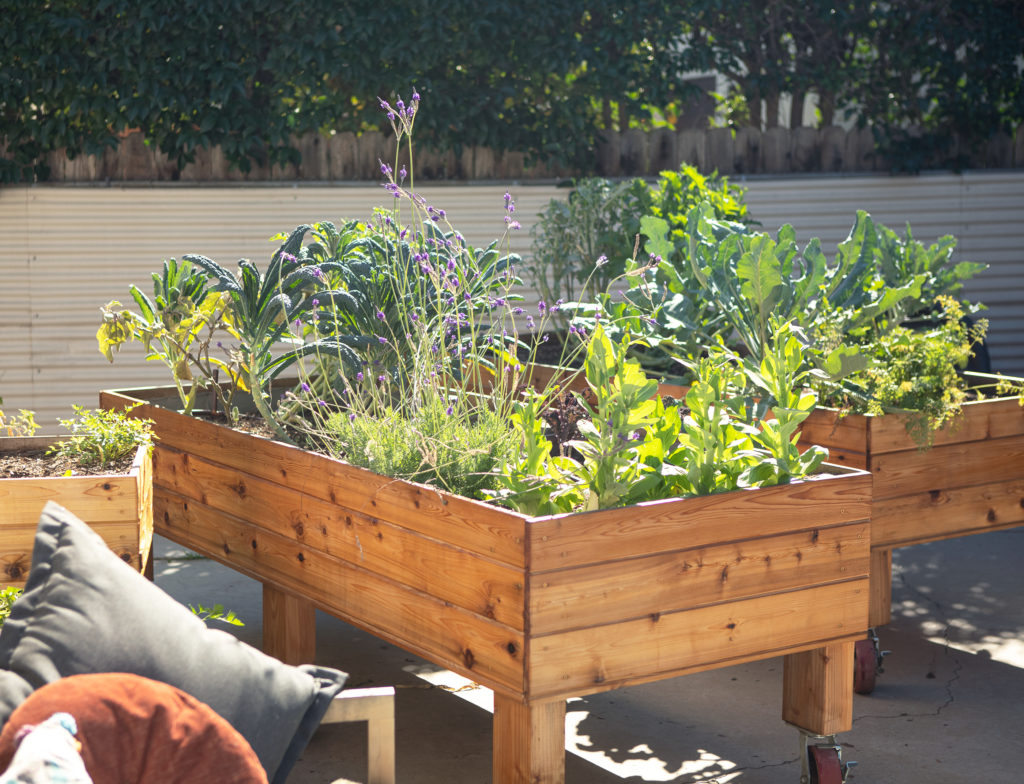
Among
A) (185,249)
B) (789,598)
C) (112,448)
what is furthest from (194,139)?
(789,598)

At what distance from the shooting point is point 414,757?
10.4ft

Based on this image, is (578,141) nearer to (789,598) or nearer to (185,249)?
(185,249)

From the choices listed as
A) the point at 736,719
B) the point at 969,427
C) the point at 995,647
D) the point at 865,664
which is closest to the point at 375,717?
the point at 736,719

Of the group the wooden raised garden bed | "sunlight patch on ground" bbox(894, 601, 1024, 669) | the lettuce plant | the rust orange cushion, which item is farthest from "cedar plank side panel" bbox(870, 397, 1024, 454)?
the rust orange cushion

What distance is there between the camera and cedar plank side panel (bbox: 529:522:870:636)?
233cm

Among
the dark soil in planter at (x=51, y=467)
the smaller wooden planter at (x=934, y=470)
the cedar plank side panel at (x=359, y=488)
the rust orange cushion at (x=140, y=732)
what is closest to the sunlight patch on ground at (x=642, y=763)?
the cedar plank side panel at (x=359, y=488)

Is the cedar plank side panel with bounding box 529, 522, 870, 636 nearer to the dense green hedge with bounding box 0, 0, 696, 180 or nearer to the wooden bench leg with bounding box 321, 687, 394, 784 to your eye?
the wooden bench leg with bounding box 321, 687, 394, 784

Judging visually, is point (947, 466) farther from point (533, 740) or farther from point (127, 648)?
point (127, 648)

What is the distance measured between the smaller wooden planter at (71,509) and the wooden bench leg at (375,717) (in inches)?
34.8

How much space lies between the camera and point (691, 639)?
2.51 m

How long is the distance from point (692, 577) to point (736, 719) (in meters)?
1.14

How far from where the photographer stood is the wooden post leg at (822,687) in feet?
8.93

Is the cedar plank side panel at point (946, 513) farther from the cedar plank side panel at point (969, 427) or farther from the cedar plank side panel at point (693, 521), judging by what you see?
the cedar plank side panel at point (693, 521)

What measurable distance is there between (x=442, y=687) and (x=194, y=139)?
413 cm
